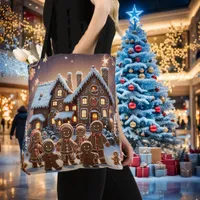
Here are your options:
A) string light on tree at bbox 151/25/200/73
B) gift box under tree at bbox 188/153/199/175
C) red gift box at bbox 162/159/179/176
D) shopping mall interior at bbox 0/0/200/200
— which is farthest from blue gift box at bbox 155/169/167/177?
string light on tree at bbox 151/25/200/73

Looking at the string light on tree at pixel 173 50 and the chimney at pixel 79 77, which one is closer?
the chimney at pixel 79 77

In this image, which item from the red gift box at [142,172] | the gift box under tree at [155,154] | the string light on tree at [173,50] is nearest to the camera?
the red gift box at [142,172]

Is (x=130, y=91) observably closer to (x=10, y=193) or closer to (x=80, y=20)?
(x=10, y=193)

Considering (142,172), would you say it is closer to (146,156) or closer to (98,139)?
(146,156)

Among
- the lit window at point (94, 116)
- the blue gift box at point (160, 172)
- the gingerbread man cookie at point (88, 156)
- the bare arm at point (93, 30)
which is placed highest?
the bare arm at point (93, 30)

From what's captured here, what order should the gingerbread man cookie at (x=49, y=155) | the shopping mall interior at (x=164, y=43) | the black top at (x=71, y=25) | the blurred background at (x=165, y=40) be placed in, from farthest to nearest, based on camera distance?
the blurred background at (x=165, y=40) → the shopping mall interior at (x=164, y=43) → the black top at (x=71, y=25) → the gingerbread man cookie at (x=49, y=155)

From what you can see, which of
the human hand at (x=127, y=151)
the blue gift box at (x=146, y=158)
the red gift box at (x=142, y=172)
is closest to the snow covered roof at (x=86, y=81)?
the human hand at (x=127, y=151)

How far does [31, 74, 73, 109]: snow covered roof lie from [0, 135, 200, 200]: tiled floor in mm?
3385

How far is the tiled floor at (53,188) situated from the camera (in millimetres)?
4312

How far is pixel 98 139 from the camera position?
38.2 inches

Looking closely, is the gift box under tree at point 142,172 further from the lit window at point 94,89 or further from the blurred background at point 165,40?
the blurred background at point 165,40

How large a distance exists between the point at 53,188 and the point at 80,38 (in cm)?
404

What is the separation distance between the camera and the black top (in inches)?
42.8

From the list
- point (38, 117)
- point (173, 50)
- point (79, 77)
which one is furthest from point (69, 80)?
point (173, 50)
